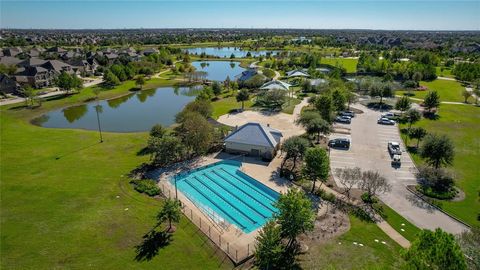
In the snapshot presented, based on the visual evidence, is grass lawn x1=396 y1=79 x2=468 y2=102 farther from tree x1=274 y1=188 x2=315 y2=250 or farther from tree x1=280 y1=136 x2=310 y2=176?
tree x1=274 y1=188 x2=315 y2=250

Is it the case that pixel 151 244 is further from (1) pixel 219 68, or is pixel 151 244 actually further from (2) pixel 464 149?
(1) pixel 219 68

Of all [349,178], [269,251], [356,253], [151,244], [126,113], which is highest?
[349,178]

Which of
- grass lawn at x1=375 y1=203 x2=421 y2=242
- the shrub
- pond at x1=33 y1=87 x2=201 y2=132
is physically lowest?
grass lawn at x1=375 y1=203 x2=421 y2=242

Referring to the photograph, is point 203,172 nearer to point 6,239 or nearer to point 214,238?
point 214,238

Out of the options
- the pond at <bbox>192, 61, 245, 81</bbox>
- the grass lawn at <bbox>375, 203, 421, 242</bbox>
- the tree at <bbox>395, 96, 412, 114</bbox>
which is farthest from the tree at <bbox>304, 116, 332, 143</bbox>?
the pond at <bbox>192, 61, 245, 81</bbox>

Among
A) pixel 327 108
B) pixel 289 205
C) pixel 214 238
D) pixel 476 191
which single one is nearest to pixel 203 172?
pixel 214 238

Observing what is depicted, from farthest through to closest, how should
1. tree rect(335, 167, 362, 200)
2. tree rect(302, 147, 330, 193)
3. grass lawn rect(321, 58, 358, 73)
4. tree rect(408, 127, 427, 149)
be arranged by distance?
grass lawn rect(321, 58, 358, 73) < tree rect(408, 127, 427, 149) < tree rect(335, 167, 362, 200) < tree rect(302, 147, 330, 193)

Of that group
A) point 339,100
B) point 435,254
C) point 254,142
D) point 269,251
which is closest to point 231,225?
point 269,251
